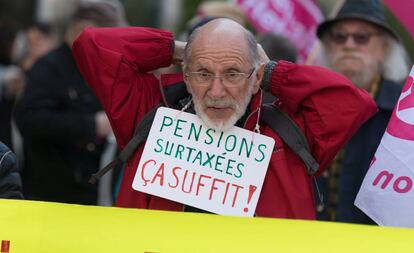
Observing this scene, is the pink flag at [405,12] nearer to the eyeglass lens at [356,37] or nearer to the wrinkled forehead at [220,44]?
the eyeglass lens at [356,37]

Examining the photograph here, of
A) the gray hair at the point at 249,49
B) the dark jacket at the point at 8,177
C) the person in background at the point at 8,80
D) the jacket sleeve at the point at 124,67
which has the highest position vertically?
the gray hair at the point at 249,49

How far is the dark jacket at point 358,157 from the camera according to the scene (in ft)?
19.2

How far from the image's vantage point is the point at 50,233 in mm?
4238

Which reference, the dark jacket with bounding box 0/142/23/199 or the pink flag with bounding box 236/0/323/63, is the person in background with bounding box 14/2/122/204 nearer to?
the pink flag with bounding box 236/0/323/63

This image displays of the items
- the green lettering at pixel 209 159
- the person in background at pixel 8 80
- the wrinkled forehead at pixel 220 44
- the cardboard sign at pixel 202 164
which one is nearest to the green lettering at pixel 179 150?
the cardboard sign at pixel 202 164

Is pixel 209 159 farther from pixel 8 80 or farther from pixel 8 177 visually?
pixel 8 80

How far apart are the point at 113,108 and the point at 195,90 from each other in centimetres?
36

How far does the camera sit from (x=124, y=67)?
4738mm

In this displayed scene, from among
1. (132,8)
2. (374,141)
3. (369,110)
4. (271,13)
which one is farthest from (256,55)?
(132,8)

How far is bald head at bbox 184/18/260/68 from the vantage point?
4512 mm

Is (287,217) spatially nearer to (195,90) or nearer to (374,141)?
(195,90)

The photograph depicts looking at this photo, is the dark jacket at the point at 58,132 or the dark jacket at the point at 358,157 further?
the dark jacket at the point at 58,132

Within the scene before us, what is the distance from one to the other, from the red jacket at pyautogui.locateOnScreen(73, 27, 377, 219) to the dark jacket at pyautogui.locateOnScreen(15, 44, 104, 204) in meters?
1.91

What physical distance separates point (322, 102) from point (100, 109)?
2583mm
